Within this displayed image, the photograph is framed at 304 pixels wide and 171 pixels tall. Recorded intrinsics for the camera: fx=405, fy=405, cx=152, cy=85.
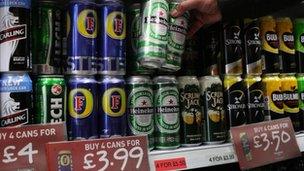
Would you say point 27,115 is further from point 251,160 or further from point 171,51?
point 251,160

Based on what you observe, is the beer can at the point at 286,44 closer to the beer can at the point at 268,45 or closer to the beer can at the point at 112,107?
the beer can at the point at 268,45

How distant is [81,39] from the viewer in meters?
1.04

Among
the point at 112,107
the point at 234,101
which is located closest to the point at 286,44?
the point at 234,101

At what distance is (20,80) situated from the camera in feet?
3.18

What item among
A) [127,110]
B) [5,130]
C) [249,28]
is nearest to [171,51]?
[127,110]

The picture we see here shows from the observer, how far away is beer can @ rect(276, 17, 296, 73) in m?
1.46

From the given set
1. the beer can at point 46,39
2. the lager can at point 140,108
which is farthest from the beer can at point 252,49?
the beer can at point 46,39

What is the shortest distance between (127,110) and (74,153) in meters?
0.23

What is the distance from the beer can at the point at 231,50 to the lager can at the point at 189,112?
0.50 feet

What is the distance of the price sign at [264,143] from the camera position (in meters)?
1.20

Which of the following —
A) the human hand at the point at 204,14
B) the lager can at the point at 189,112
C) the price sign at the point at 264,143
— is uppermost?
the human hand at the point at 204,14

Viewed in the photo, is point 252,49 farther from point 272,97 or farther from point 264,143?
point 264,143

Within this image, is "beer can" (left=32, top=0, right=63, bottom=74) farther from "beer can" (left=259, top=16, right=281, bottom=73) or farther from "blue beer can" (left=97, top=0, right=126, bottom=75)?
"beer can" (left=259, top=16, right=281, bottom=73)

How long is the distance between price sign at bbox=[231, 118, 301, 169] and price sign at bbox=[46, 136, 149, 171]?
327 millimetres
